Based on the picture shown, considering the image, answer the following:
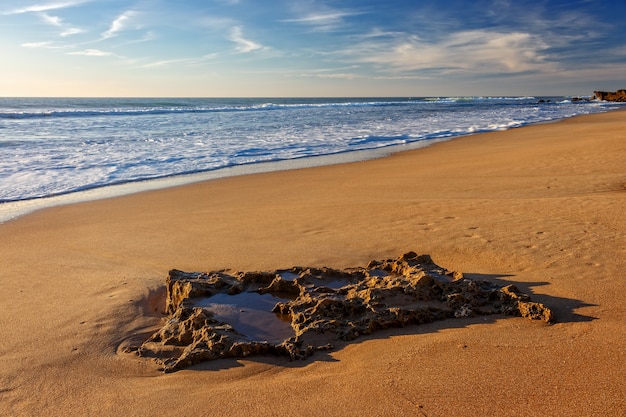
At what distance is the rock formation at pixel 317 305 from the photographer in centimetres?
296

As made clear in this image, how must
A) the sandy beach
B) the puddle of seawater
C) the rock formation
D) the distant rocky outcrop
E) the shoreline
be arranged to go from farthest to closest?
the distant rocky outcrop < the shoreline < the puddle of seawater < the rock formation < the sandy beach

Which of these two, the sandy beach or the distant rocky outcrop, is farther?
the distant rocky outcrop

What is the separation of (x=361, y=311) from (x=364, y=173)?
22.3ft

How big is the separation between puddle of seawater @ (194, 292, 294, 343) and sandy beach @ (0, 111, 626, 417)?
12.7 inches

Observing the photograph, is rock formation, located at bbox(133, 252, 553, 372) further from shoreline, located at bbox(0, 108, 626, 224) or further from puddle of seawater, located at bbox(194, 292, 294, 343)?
shoreline, located at bbox(0, 108, 626, 224)

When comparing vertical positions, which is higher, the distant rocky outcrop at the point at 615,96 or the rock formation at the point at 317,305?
the distant rocky outcrop at the point at 615,96

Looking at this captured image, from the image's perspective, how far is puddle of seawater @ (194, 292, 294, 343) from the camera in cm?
317

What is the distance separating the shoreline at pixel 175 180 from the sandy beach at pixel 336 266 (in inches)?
20.0

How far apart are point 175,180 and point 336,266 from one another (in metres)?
5.90

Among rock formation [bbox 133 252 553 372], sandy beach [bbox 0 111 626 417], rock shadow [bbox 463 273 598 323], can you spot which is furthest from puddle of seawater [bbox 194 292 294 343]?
rock shadow [bbox 463 273 598 323]

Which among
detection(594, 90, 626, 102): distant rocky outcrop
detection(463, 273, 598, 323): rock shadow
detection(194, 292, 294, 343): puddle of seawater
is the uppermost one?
detection(594, 90, 626, 102): distant rocky outcrop

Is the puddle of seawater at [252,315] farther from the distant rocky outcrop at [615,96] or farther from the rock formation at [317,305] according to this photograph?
the distant rocky outcrop at [615,96]

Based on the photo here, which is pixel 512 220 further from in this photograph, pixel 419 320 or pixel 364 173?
pixel 364 173

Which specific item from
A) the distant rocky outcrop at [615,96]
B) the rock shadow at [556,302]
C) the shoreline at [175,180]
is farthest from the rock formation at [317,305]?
the distant rocky outcrop at [615,96]
